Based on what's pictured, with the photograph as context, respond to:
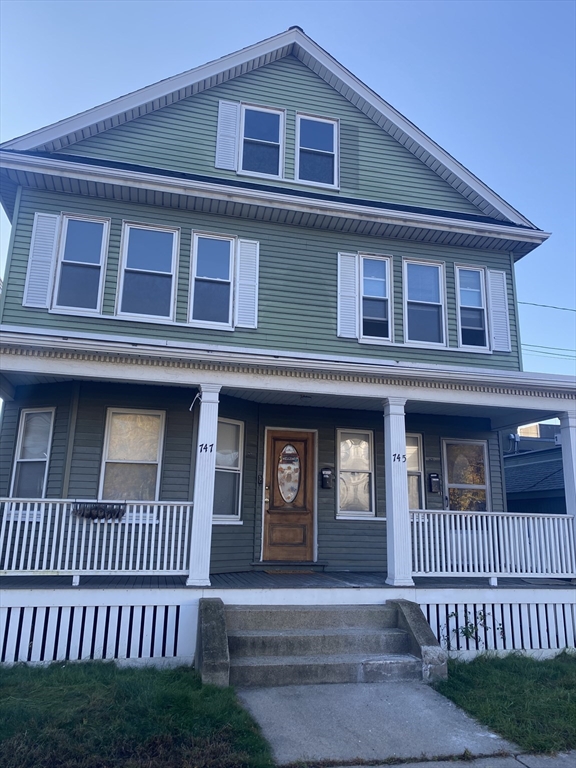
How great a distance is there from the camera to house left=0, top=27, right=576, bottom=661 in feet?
24.3

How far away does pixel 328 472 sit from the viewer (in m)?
9.82

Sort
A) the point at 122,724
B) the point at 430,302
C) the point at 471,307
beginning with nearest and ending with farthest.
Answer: the point at 122,724 → the point at 430,302 → the point at 471,307

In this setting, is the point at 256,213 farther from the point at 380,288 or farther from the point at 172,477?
the point at 172,477

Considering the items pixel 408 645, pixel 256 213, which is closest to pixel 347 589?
pixel 408 645

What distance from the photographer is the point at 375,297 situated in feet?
33.7

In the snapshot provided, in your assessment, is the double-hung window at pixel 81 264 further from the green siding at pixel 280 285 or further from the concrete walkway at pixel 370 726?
the concrete walkway at pixel 370 726

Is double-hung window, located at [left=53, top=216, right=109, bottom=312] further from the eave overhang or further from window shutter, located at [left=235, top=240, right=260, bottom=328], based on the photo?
window shutter, located at [left=235, top=240, right=260, bottom=328]

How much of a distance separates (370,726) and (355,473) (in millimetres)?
5133

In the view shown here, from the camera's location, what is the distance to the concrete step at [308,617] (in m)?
6.79

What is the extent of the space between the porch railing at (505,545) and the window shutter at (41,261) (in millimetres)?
6223

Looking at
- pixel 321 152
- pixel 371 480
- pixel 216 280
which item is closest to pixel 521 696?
pixel 371 480

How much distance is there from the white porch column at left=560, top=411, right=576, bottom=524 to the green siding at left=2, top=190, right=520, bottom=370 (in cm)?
196

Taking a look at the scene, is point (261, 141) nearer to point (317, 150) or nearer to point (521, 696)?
point (317, 150)

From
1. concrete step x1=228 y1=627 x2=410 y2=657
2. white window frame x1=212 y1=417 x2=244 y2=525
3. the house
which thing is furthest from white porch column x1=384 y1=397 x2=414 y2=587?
white window frame x1=212 y1=417 x2=244 y2=525
